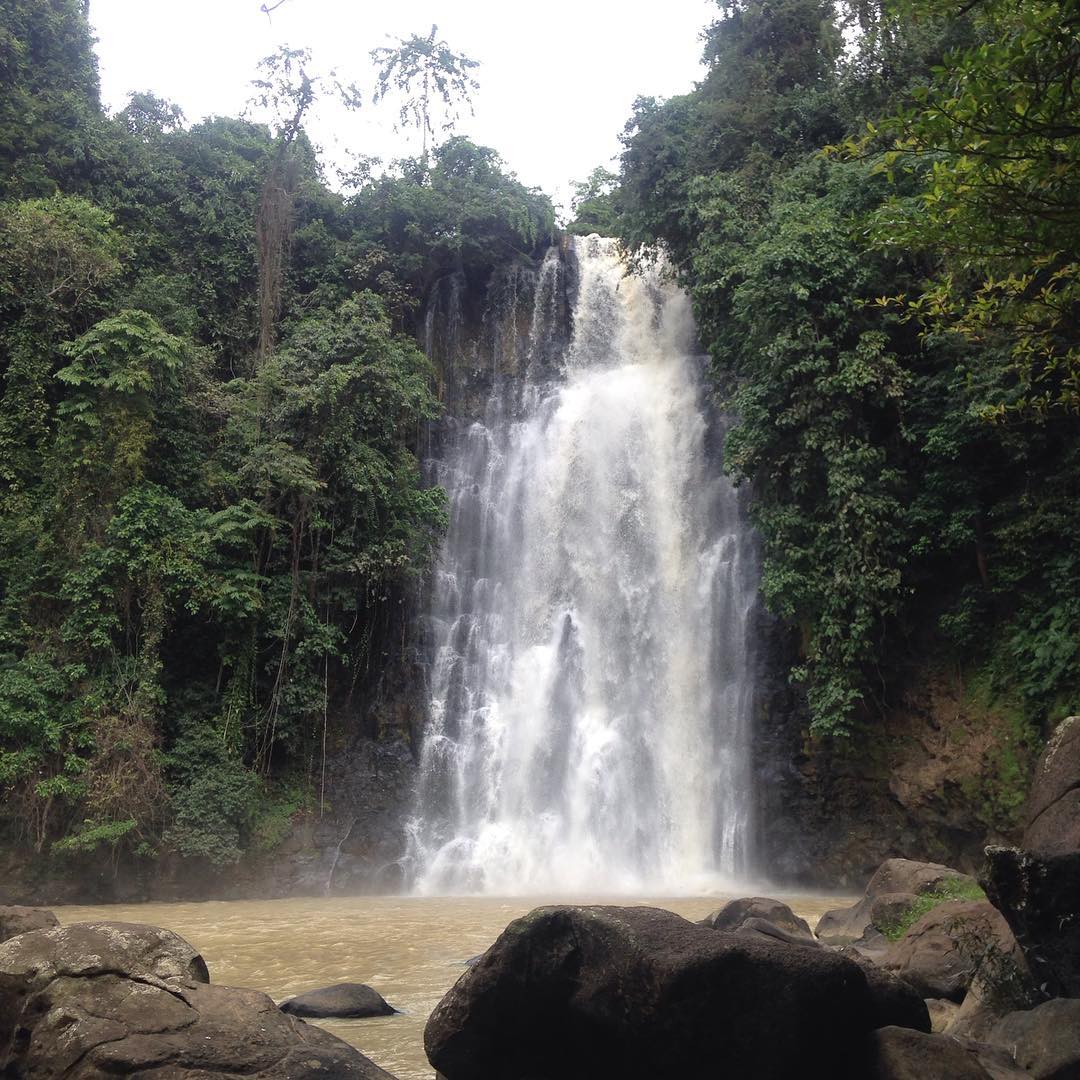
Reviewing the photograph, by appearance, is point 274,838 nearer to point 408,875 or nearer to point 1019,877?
point 408,875

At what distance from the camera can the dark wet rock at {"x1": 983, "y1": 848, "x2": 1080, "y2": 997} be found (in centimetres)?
530

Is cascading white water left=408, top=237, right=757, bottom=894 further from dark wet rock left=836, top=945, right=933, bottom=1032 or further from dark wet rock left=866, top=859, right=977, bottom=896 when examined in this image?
dark wet rock left=836, top=945, right=933, bottom=1032

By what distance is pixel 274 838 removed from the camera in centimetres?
1639

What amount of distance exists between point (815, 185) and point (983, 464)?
A: 21.6 ft

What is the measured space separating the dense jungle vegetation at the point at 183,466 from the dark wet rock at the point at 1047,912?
1276cm

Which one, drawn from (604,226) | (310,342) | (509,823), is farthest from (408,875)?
(604,226)

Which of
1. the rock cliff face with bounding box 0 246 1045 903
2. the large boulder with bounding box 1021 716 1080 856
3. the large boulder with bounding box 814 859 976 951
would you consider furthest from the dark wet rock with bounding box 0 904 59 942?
the rock cliff face with bounding box 0 246 1045 903

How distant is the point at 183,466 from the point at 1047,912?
16447 mm

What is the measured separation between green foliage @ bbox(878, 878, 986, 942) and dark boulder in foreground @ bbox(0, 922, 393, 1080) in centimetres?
568

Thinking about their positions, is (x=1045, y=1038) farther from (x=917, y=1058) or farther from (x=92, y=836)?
(x=92, y=836)

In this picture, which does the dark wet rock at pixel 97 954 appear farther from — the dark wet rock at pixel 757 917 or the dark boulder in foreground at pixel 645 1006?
the dark wet rock at pixel 757 917

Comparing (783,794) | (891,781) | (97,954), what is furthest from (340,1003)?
(783,794)

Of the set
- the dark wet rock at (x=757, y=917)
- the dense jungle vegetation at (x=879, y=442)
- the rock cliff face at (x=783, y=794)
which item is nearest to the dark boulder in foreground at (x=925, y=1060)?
the dark wet rock at (x=757, y=917)

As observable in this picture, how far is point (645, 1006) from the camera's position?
178 inches
